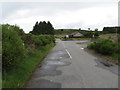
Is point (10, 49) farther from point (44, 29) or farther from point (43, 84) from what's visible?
point (44, 29)

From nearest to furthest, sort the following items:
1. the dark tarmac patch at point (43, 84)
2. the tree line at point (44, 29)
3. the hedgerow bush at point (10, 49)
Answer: the hedgerow bush at point (10, 49) → the dark tarmac patch at point (43, 84) → the tree line at point (44, 29)

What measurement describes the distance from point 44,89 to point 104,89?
7.63ft

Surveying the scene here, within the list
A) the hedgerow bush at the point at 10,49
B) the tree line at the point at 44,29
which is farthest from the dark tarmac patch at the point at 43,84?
the tree line at the point at 44,29

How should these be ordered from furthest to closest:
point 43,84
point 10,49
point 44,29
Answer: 1. point 44,29
2. point 43,84
3. point 10,49

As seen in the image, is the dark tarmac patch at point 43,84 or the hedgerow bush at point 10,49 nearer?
the hedgerow bush at point 10,49

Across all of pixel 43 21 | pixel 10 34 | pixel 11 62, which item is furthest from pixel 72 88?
pixel 43 21

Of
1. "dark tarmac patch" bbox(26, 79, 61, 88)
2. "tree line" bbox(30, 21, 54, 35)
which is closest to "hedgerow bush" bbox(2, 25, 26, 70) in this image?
"dark tarmac patch" bbox(26, 79, 61, 88)

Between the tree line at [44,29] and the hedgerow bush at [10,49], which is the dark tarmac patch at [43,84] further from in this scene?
the tree line at [44,29]

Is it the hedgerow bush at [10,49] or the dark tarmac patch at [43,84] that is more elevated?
the hedgerow bush at [10,49]

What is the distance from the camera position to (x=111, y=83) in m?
7.26

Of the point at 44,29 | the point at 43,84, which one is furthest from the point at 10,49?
the point at 44,29

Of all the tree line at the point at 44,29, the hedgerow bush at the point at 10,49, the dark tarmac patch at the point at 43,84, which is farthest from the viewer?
the tree line at the point at 44,29

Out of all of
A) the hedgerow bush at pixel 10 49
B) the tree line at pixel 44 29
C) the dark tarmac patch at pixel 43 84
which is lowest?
the dark tarmac patch at pixel 43 84

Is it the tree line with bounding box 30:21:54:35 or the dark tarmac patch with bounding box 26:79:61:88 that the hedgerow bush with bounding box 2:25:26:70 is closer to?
the dark tarmac patch with bounding box 26:79:61:88
